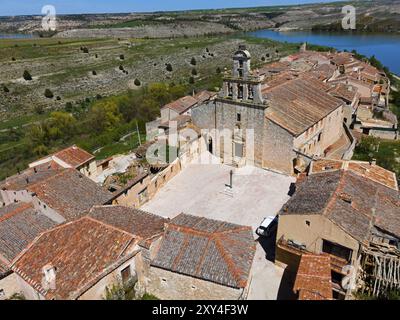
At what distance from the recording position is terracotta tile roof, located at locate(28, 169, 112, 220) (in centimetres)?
2017

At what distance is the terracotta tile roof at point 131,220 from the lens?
16.3m

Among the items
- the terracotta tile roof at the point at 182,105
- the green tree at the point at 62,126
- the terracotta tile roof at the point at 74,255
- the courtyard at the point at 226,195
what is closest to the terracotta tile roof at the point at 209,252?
the terracotta tile roof at the point at 74,255

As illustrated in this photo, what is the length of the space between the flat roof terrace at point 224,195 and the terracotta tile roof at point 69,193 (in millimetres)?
3787

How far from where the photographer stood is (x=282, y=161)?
1093 inches

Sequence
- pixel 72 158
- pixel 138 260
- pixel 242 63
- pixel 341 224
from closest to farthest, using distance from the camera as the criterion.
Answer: pixel 341 224
pixel 138 260
pixel 242 63
pixel 72 158

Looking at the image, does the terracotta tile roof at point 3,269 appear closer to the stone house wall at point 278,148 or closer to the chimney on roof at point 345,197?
the chimney on roof at point 345,197

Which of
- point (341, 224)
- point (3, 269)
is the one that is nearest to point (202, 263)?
point (341, 224)

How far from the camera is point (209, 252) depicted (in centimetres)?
1516

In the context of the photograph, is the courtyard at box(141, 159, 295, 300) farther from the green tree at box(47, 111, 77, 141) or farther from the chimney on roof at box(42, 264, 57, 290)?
the green tree at box(47, 111, 77, 141)

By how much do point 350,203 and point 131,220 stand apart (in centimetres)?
1040

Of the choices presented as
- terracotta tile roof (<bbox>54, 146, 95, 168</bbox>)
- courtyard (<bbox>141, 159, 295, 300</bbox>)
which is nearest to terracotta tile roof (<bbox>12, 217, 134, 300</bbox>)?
courtyard (<bbox>141, 159, 295, 300</bbox>)

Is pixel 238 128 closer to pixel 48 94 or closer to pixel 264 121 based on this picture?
pixel 264 121

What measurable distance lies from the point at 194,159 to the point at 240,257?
16.8m

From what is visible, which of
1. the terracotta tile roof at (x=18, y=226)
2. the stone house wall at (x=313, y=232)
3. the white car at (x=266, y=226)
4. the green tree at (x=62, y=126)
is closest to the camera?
the stone house wall at (x=313, y=232)
